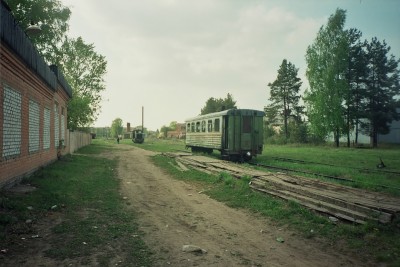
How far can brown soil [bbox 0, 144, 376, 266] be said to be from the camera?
195 inches

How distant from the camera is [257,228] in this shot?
6.80 meters

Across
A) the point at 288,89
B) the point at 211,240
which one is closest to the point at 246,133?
the point at 211,240

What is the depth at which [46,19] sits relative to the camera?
29.2 meters

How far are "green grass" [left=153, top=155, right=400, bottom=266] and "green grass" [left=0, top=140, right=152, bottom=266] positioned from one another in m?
3.31

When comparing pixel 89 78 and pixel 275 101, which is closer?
pixel 89 78

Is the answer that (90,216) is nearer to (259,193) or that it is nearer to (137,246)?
(137,246)

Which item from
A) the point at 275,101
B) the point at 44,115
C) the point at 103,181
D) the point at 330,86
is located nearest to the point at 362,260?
the point at 103,181

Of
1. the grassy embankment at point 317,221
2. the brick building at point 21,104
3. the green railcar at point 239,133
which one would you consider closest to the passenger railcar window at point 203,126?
the green railcar at point 239,133

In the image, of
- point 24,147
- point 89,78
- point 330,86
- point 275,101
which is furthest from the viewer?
point 275,101

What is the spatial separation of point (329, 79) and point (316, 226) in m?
30.7

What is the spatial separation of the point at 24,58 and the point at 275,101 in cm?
4624

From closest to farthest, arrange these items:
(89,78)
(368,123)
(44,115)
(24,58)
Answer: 1. (24,58)
2. (44,115)
3. (368,123)
4. (89,78)

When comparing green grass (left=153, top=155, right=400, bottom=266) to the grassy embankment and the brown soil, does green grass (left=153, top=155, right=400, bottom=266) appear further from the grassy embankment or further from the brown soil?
the brown soil

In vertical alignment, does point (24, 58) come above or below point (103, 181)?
above
